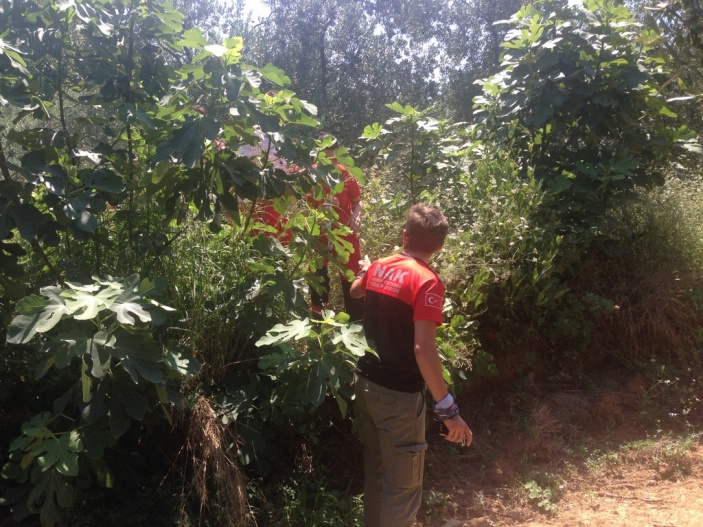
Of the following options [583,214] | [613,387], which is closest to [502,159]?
[583,214]

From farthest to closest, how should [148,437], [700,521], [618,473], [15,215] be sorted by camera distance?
1. [618,473]
2. [700,521]
3. [148,437]
4. [15,215]

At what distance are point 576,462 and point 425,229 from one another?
2.38m

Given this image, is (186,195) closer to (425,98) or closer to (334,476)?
(334,476)

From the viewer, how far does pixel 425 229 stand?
313cm

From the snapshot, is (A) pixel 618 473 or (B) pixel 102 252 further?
(A) pixel 618 473

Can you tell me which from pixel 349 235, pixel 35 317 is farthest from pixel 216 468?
pixel 349 235

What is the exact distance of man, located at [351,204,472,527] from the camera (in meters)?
3.02

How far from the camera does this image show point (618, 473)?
4484 mm

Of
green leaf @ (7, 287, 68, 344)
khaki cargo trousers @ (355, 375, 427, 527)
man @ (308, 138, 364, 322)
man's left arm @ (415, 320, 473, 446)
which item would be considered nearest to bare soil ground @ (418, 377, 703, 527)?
khaki cargo trousers @ (355, 375, 427, 527)

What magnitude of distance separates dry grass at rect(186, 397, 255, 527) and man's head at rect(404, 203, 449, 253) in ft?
4.40

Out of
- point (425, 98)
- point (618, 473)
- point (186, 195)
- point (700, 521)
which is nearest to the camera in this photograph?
point (186, 195)

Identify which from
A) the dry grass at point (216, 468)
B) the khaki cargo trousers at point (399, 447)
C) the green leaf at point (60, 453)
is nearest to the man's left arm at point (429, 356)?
the khaki cargo trousers at point (399, 447)

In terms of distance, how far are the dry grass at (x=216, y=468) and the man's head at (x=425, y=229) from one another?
1.34 meters

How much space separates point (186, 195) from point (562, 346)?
3469mm
